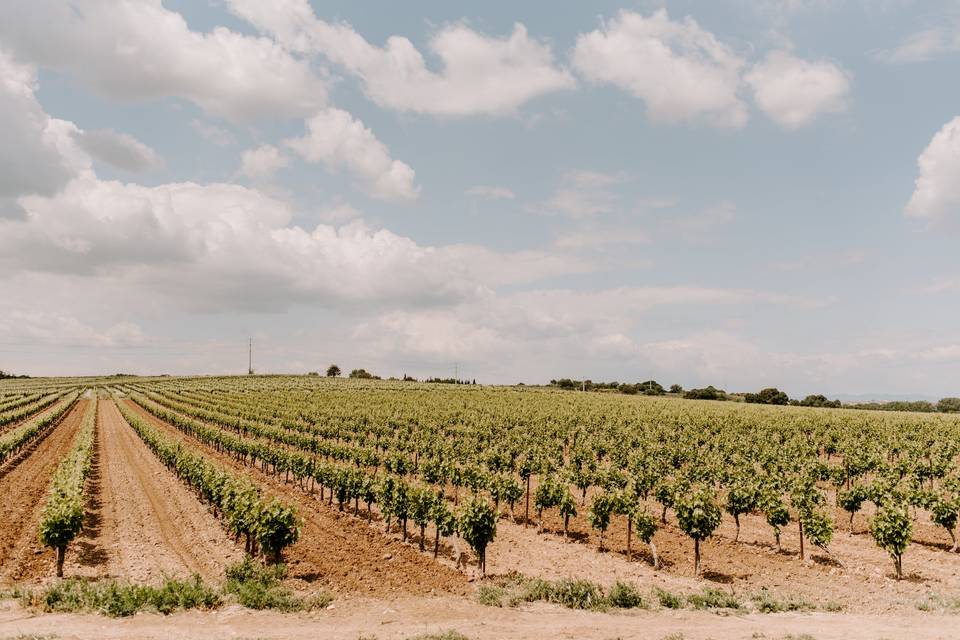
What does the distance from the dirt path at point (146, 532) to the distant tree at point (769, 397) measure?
428ft

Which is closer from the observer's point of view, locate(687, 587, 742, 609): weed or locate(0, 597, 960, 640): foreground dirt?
locate(0, 597, 960, 640): foreground dirt

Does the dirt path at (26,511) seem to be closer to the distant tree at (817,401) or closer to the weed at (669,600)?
the weed at (669,600)

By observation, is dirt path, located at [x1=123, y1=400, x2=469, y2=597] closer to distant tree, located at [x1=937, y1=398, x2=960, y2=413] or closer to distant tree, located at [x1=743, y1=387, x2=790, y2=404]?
distant tree, located at [x1=743, y1=387, x2=790, y2=404]

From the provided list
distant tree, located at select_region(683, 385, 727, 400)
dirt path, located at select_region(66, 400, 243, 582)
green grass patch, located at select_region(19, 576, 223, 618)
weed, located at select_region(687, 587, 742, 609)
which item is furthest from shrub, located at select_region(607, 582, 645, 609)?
distant tree, located at select_region(683, 385, 727, 400)

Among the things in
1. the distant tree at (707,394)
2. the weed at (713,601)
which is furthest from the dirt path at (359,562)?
the distant tree at (707,394)

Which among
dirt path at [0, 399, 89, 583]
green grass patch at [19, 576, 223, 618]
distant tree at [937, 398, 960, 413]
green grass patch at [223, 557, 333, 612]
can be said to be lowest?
dirt path at [0, 399, 89, 583]

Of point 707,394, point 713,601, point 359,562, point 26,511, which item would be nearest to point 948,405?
point 707,394

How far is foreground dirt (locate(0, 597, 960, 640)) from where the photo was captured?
15.6 metres

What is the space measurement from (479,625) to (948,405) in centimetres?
15939

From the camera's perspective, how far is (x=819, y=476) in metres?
41.8

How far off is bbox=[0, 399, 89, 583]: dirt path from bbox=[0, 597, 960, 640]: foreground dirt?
629cm

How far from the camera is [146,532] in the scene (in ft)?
92.9

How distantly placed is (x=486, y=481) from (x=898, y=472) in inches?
1270

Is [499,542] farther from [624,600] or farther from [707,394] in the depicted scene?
[707,394]
